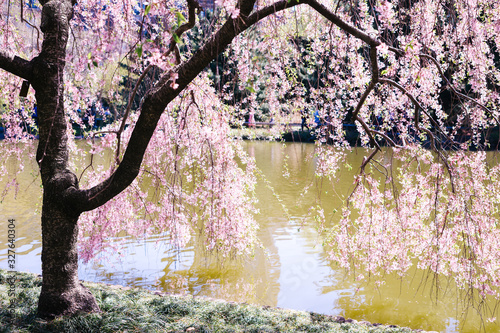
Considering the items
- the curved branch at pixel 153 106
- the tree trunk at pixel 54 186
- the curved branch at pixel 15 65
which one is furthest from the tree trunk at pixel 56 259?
the curved branch at pixel 15 65

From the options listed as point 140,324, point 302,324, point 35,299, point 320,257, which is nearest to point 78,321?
point 140,324

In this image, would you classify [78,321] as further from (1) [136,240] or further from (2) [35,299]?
(1) [136,240]

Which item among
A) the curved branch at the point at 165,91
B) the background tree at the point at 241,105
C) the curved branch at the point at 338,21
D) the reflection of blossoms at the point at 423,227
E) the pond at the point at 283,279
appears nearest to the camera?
the curved branch at the point at 165,91

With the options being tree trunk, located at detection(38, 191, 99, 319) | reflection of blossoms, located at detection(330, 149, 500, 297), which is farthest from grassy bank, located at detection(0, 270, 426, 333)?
reflection of blossoms, located at detection(330, 149, 500, 297)

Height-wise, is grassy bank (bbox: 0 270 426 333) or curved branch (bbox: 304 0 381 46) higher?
curved branch (bbox: 304 0 381 46)

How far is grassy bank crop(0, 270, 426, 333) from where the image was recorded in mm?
2814

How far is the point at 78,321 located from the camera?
2.80m

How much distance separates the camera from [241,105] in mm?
4602

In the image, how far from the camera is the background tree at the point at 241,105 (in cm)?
279

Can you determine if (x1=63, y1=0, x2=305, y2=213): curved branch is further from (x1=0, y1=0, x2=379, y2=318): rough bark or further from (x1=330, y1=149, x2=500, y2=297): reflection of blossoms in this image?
(x1=330, y1=149, x2=500, y2=297): reflection of blossoms

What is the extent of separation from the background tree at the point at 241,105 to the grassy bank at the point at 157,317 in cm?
22

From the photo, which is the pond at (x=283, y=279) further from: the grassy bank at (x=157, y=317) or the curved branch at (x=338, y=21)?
the curved branch at (x=338, y=21)

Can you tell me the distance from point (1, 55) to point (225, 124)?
2481mm

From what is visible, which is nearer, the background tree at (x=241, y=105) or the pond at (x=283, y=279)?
the background tree at (x=241, y=105)
